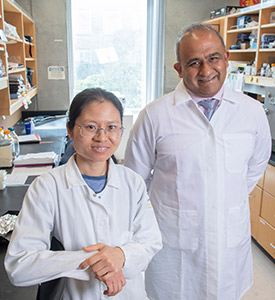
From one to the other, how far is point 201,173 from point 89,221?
599 mm

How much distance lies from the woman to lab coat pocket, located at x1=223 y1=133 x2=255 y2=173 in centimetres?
51

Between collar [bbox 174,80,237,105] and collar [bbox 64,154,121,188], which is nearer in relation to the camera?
collar [bbox 64,154,121,188]

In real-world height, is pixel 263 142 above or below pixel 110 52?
below

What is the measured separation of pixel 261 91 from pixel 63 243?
2.76m

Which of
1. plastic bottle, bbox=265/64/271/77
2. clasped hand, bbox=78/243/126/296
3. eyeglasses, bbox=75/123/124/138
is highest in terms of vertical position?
plastic bottle, bbox=265/64/271/77

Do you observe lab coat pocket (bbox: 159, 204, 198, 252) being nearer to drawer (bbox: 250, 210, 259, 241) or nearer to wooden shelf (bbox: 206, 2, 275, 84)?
drawer (bbox: 250, 210, 259, 241)

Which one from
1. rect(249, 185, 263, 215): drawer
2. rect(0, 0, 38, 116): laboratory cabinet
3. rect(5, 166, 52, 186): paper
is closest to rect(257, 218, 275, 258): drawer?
rect(249, 185, 263, 215): drawer

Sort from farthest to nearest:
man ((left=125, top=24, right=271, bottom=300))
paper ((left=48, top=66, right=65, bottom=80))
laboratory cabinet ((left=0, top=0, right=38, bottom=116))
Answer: paper ((left=48, top=66, right=65, bottom=80)), laboratory cabinet ((left=0, top=0, right=38, bottom=116)), man ((left=125, top=24, right=271, bottom=300))

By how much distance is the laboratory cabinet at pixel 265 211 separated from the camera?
8.66 feet

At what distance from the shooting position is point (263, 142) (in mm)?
1572

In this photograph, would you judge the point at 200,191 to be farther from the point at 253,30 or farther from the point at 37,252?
the point at 253,30

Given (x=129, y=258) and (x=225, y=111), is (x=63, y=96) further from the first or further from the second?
(x=129, y=258)

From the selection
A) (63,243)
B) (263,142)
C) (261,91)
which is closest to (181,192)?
(263,142)

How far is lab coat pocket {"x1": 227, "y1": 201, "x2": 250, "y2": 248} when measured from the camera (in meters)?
1.40
